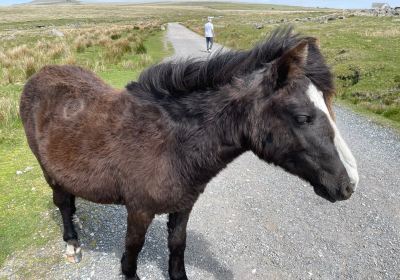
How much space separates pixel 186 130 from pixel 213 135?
224 millimetres

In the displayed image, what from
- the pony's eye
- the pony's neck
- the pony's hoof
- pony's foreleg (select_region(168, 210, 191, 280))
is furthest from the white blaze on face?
the pony's hoof

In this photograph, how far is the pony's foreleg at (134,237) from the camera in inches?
122

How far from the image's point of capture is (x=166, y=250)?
4352mm

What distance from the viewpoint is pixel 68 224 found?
14.2 feet

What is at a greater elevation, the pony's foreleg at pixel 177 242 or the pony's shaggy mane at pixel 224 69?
the pony's shaggy mane at pixel 224 69

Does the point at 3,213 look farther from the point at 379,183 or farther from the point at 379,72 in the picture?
the point at 379,72

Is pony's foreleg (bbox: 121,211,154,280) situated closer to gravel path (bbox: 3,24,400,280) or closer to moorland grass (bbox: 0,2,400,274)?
gravel path (bbox: 3,24,400,280)

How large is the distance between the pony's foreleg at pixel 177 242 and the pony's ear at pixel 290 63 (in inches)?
63.5

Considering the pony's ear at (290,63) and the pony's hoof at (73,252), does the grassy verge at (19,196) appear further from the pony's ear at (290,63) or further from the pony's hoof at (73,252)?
the pony's ear at (290,63)

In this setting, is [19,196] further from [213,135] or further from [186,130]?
[213,135]

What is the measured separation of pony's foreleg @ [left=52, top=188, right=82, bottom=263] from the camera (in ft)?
13.6

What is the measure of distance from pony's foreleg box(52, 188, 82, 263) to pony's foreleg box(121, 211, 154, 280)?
0.81 metres

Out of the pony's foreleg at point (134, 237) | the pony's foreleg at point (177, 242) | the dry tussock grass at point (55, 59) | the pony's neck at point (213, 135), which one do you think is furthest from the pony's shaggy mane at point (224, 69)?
the dry tussock grass at point (55, 59)

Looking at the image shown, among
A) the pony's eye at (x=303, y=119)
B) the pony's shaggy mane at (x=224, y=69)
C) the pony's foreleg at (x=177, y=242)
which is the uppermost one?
the pony's shaggy mane at (x=224, y=69)
